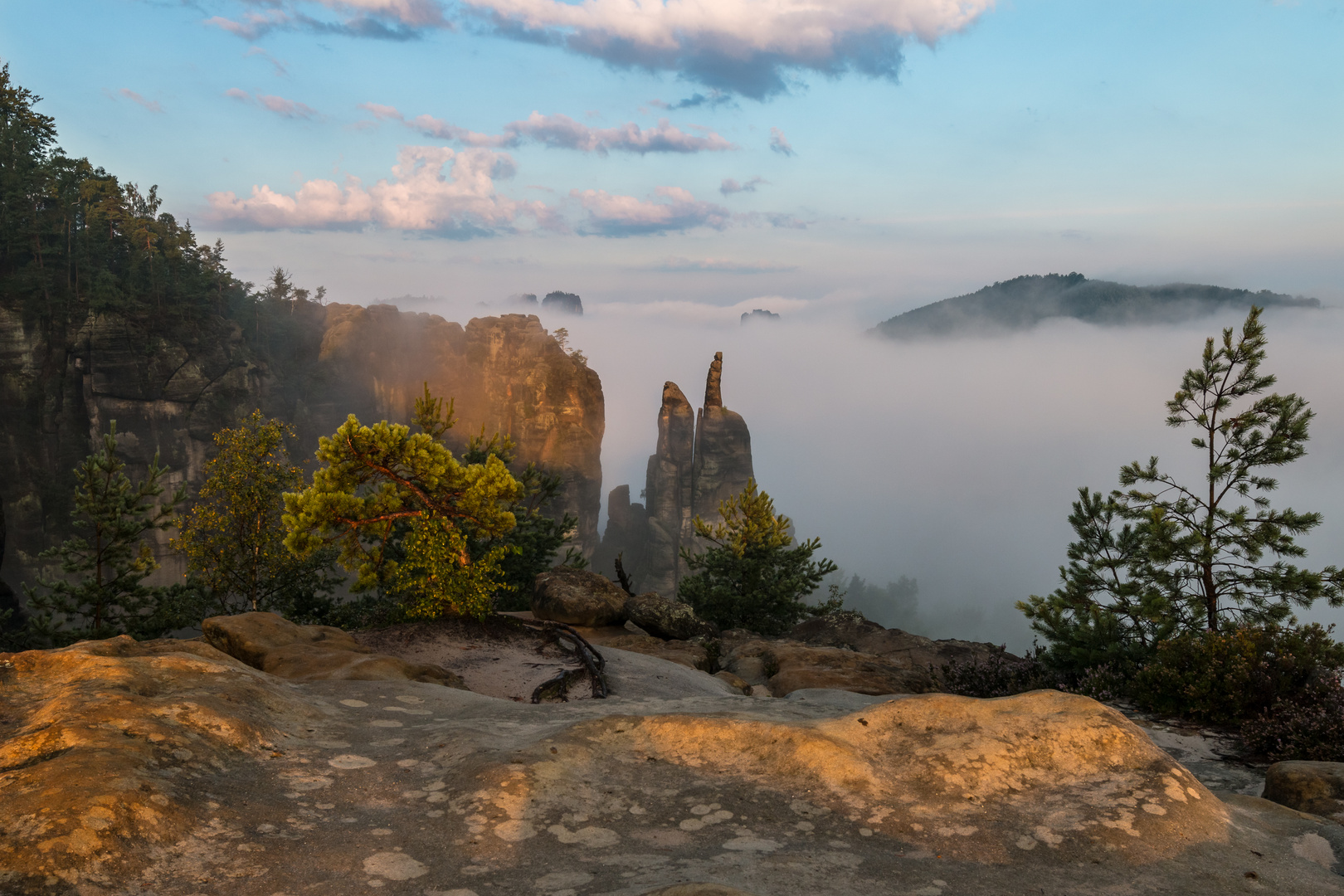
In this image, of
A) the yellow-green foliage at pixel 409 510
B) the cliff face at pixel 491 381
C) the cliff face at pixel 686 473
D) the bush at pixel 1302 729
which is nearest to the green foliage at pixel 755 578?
the yellow-green foliage at pixel 409 510

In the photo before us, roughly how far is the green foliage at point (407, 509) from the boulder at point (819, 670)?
8048 millimetres

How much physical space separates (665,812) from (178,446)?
8547 centimetres

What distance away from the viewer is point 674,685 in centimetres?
1661

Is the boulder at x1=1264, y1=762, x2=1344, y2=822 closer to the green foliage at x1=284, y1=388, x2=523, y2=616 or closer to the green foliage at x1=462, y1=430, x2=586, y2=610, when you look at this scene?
the green foliage at x1=284, y1=388, x2=523, y2=616

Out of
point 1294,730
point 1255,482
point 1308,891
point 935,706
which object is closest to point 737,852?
point 935,706

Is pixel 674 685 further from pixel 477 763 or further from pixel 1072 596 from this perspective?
pixel 477 763

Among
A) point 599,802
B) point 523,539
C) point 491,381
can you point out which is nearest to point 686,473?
point 491,381

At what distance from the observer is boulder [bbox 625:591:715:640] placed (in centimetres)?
2602

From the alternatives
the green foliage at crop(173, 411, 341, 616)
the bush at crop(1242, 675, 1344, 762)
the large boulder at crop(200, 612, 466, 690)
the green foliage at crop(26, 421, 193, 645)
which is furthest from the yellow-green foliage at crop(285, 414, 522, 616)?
the bush at crop(1242, 675, 1344, 762)

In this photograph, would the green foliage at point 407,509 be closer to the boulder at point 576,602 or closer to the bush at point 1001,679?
the boulder at point 576,602

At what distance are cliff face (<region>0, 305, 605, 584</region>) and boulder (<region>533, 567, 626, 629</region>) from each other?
12.4 m

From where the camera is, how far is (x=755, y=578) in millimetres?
37156

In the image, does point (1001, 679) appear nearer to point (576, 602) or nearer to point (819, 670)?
point (819, 670)

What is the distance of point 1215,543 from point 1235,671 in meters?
6.58
